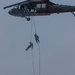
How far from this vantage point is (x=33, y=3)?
169500 mm

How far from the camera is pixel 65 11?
554 feet

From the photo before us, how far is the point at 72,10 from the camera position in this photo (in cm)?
16850

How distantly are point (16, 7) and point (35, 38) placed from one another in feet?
17.3

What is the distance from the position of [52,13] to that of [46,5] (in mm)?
1069

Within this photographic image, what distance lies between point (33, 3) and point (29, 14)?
1.17m

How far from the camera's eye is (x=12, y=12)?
171875 mm

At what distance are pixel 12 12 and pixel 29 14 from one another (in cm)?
295

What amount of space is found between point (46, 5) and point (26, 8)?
2316 mm

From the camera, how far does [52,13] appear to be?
168750 mm

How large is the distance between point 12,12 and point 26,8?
7.21 ft

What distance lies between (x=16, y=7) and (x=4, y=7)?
1.73 meters

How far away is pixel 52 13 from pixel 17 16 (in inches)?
176

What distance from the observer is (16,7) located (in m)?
172

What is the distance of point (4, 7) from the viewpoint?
170 metres
